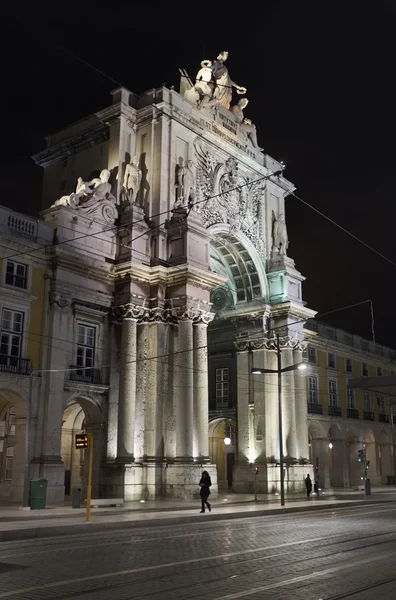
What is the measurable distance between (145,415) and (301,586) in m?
23.9

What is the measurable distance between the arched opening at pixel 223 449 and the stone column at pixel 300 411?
17.4ft

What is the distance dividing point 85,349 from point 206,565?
21426 mm

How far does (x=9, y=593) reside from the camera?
9.13 m

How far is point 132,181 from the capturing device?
35344 millimetres

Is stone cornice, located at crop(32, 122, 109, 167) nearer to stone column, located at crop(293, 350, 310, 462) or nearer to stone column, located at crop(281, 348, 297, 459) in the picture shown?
stone column, located at crop(281, 348, 297, 459)

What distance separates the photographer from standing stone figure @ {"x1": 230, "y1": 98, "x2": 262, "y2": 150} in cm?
4369

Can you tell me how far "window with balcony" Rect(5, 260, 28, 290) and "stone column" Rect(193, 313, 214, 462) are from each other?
9400 mm

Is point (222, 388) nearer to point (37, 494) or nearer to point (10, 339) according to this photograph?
point (10, 339)

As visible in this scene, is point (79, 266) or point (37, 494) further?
point (79, 266)

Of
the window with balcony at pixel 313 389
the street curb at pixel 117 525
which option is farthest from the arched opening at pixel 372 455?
the street curb at pixel 117 525

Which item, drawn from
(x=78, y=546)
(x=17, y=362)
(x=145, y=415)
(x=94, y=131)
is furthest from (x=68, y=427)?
(x=78, y=546)

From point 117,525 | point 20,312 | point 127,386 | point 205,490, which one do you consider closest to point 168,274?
point 127,386

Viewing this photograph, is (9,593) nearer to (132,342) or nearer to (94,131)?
(132,342)

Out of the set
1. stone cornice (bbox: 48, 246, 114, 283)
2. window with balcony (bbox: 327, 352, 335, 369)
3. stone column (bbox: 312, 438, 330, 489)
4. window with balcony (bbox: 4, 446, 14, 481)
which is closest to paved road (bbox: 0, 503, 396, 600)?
stone cornice (bbox: 48, 246, 114, 283)
